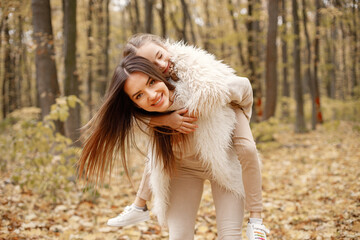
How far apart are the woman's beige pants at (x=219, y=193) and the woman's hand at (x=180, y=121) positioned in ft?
0.86

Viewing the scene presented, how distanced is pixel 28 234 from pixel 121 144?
5.83 ft

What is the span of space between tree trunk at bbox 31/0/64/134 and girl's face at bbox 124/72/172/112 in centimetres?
346

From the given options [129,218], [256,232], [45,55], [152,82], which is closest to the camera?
[256,232]

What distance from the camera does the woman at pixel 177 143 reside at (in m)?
1.99

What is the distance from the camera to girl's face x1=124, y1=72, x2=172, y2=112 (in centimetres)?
197

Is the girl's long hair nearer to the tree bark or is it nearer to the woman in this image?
the woman

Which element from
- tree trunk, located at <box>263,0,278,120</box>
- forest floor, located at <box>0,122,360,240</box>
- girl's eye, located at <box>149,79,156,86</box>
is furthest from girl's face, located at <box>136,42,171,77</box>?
tree trunk, located at <box>263,0,278,120</box>

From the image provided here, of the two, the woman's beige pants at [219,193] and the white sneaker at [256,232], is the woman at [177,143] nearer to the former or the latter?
the woman's beige pants at [219,193]

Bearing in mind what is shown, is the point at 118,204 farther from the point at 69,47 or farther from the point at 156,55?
the point at 156,55

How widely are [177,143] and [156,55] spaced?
67 cm

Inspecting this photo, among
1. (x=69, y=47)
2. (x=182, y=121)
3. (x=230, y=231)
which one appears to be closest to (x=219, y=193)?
(x=230, y=231)

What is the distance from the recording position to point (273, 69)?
25.7ft

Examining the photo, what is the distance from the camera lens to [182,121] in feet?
6.65

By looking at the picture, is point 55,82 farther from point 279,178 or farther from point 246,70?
point 246,70
